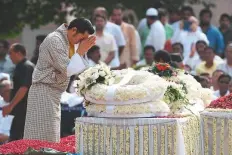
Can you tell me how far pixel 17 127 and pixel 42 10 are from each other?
26.8 feet

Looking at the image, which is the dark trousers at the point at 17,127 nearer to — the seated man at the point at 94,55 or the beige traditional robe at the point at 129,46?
the seated man at the point at 94,55

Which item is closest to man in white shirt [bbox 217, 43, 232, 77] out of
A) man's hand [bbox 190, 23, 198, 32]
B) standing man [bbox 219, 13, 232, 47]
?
man's hand [bbox 190, 23, 198, 32]

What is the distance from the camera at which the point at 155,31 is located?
20.8 meters

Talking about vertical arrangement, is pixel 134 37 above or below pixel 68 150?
above

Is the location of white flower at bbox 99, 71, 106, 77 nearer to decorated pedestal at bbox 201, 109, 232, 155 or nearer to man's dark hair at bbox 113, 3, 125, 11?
decorated pedestal at bbox 201, 109, 232, 155

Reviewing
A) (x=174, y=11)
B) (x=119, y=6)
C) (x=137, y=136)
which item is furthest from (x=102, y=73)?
(x=174, y=11)

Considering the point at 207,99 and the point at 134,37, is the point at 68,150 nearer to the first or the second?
the point at 207,99

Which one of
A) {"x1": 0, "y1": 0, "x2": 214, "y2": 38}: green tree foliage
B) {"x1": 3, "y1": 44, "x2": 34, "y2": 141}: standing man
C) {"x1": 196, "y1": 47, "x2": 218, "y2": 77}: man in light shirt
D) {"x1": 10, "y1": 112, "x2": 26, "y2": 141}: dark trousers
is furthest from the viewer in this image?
{"x1": 0, "y1": 0, "x2": 214, "y2": 38}: green tree foliage

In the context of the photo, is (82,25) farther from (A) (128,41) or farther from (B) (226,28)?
(B) (226,28)

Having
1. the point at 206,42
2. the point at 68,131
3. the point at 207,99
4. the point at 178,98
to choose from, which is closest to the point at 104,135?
the point at 178,98

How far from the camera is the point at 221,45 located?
71.3ft

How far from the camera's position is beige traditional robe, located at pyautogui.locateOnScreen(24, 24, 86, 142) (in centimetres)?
1250

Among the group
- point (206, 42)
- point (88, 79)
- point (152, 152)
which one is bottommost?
point (152, 152)

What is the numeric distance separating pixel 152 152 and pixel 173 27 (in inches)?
444
